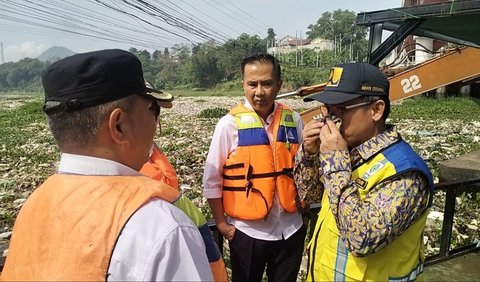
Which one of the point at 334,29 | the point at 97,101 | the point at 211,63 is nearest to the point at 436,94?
the point at 97,101

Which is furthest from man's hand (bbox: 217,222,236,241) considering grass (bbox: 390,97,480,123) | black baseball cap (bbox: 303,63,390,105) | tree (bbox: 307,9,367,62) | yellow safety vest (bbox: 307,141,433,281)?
tree (bbox: 307,9,367,62)

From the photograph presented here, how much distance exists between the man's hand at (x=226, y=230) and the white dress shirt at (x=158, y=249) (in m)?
1.50

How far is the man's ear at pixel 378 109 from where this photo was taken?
6.26 ft

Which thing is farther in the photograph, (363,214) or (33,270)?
(363,214)

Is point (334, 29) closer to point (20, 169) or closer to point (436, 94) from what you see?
point (436, 94)

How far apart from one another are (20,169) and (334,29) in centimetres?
12686

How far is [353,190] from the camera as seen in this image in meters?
1.76

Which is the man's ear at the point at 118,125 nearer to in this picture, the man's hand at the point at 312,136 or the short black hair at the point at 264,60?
the man's hand at the point at 312,136

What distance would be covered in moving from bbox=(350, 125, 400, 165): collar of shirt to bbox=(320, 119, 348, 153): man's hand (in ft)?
0.31

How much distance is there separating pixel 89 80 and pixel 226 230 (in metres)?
1.65

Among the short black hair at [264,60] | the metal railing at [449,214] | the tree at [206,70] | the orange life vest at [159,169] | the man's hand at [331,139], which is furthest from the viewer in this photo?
the tree at [206,70]

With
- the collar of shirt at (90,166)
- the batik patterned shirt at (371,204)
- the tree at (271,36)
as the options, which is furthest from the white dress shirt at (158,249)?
→ the tree at (271,36)

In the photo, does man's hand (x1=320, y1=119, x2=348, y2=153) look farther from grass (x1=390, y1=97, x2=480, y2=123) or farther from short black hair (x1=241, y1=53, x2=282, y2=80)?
grass (x1=390, y1=97, x2=480, y2=123)

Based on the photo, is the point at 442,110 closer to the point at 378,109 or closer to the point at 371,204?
the point at 378,109
